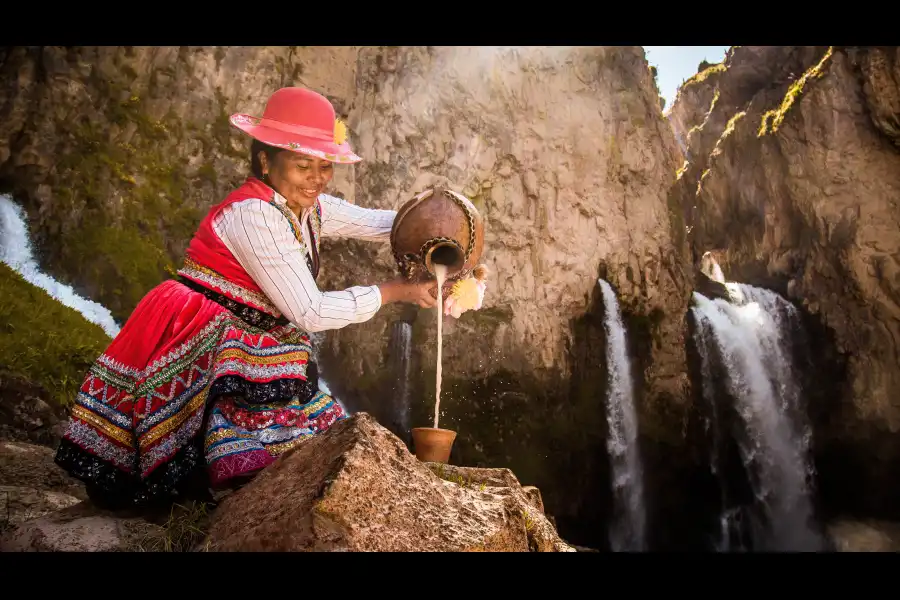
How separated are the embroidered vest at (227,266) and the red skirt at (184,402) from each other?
0.04 m

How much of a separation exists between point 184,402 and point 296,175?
980mm

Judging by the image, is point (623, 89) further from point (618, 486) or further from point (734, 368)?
point (618, 486)

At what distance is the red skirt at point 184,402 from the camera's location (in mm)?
2422

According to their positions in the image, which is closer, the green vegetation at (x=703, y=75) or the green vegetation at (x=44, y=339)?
the green vegetation at (x=44, y=339)

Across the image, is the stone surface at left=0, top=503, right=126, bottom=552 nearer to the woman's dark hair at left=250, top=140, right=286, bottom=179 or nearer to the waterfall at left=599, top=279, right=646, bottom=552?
the woman's dark hair at left=250, top=140, right=286, bottom=179

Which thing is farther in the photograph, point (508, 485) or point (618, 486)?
point (618, 486)

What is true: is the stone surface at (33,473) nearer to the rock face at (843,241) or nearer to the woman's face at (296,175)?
the woman's face at (296,175)

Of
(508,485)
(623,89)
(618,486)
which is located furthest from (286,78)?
(508,485)

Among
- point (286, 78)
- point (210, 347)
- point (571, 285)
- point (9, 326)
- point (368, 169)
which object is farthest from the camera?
point (571, 285)

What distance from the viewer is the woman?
2.45 m

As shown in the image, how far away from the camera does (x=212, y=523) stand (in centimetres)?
226

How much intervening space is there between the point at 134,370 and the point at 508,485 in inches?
62.1

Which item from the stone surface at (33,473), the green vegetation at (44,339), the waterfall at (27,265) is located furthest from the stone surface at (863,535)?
the stone surface at (33,473)

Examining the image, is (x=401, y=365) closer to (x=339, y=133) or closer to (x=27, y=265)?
(x=27, y=265)
